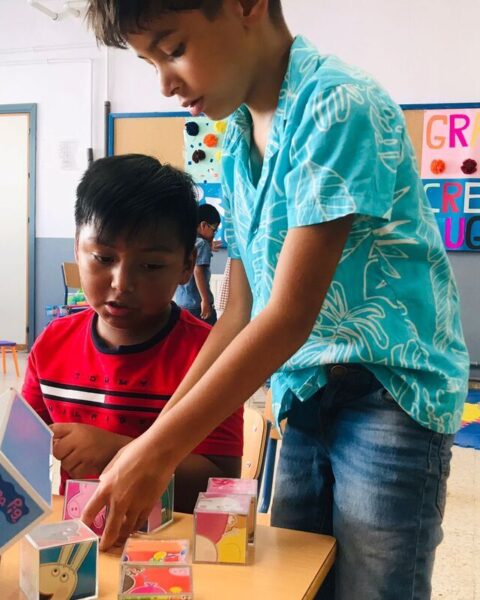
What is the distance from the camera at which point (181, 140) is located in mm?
5004

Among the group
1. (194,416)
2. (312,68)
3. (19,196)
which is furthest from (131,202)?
(19,196)

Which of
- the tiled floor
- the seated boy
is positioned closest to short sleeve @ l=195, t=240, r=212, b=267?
the tiled floor

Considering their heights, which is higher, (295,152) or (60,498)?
(295,152)

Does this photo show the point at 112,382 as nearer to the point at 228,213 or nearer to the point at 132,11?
the point at 228,213

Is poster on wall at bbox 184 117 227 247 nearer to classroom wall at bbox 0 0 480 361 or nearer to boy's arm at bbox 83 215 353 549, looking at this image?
classroom wall at bbox 0 0 480 361

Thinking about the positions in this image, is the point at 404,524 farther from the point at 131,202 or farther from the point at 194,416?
the point at 131,202

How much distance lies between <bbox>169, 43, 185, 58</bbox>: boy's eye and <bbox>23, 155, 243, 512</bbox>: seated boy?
0.37m

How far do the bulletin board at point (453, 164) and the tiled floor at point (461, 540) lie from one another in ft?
6.30

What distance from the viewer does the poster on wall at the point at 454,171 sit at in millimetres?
4355

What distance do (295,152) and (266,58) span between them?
0.15m

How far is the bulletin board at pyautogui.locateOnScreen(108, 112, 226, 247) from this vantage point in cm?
491

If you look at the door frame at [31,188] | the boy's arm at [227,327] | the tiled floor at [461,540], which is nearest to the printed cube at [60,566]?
the boy's arm at [227,327]

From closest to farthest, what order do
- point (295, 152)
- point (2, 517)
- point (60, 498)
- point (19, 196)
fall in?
1. point (2, 517)
2. point (295, 152)
3. point (60, 498)
4. point (19, 196)

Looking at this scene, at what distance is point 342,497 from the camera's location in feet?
2.54
